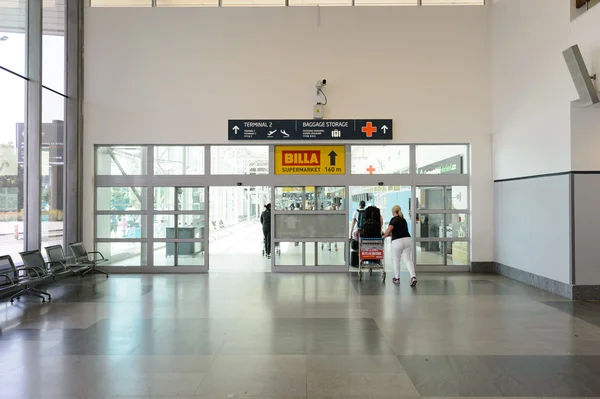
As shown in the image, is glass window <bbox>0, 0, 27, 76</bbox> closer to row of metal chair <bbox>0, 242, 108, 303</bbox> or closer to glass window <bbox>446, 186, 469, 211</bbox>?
row of metal chair <bbox>0, 242, 108, 303</bbox>

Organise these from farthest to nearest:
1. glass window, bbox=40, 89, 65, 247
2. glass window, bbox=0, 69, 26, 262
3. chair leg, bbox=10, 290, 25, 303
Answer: glass window, bbox=40, 89, 65, 247 → glass window, bbox=0, 69, 26, 262 → chair leg, bbox=10, 290, 25, 303

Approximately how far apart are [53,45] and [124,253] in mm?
5193

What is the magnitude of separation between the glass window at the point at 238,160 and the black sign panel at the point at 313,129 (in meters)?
0.42

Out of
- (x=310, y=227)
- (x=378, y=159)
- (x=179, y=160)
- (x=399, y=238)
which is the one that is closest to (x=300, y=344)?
(x=399, y=238)

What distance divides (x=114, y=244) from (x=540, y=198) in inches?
388

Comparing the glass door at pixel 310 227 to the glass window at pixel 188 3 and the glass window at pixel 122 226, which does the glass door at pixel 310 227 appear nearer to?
A: the glass window at pixel 122 226

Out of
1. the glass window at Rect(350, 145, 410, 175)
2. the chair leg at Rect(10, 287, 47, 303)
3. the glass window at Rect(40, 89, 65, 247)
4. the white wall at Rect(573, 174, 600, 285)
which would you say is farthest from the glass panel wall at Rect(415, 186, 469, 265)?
the glass window at Rect(40, 89, 65, 247)

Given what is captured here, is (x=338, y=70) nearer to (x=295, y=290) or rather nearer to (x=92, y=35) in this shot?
(x=295, y=290)

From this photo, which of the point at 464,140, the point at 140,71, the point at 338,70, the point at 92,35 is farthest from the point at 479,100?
the point at 92,35

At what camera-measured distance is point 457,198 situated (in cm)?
1014

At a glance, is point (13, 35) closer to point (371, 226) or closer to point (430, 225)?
point (371, 226)

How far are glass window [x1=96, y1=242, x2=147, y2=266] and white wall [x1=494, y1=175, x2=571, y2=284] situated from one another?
8808 mm

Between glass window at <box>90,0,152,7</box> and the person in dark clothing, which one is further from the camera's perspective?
the person in dark clothing

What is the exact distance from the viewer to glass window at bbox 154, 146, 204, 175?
33.1ft
